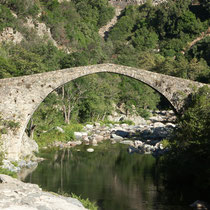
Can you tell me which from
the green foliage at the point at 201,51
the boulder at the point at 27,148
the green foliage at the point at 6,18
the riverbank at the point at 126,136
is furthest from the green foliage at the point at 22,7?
the boulder at the point at 27,148

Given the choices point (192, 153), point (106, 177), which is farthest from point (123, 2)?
point (192, 153)

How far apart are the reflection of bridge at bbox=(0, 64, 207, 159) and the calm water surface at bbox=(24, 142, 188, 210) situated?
2060 millimetres

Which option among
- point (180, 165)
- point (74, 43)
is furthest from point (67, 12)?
point (180, 165)

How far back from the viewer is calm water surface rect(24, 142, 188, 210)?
1486cm

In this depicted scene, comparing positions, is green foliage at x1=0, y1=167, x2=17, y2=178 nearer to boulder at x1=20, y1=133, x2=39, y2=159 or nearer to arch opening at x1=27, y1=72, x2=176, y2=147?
boulder at x1=20, y1=133, x2=39, y2=159

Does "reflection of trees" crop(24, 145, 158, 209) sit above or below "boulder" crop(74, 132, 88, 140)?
below

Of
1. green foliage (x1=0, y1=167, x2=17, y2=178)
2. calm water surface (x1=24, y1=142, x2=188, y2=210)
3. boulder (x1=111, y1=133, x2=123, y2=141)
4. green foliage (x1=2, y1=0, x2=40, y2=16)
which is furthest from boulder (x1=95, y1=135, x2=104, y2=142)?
green foliage (x1=2, y1=0, x2=40, y2=16)

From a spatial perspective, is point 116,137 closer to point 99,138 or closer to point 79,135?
point 99,138

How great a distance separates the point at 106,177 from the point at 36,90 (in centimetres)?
528

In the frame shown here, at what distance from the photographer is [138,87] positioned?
46062 millimetres

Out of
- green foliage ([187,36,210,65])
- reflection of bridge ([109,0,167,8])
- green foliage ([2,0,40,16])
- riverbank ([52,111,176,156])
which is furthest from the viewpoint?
reflection of bridge ([109,0,167,8])

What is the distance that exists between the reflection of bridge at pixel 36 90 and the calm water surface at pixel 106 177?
6.76 ft

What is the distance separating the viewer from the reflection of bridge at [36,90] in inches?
751

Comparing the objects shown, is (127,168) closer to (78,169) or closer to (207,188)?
(78,169)
